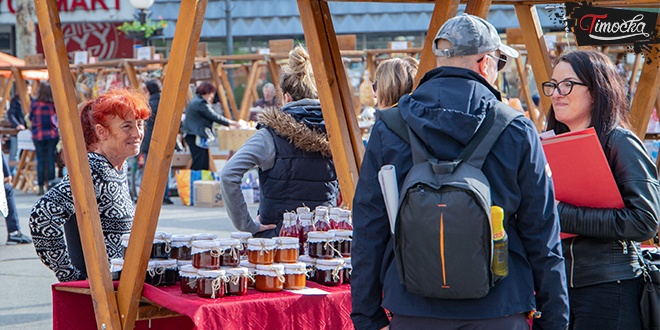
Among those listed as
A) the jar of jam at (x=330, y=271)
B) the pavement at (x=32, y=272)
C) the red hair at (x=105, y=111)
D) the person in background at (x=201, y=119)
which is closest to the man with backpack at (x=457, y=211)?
the jar of jam at (x=330, y=271)

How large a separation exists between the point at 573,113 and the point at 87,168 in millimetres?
2087

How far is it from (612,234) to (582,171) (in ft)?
0.88

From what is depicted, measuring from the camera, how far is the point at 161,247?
2941mm

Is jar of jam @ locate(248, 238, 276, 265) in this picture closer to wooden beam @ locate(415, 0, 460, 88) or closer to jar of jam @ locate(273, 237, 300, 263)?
jar of jam @ locate(273, 237, 300, 263)

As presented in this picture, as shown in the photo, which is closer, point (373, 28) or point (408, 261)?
point (408, 261)

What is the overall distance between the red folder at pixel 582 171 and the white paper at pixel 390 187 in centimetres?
100

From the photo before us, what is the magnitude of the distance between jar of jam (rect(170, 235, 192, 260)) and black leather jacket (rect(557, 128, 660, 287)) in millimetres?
1580

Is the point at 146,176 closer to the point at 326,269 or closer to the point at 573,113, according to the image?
the point at 326,269

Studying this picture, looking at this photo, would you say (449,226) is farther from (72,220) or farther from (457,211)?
(72,220)

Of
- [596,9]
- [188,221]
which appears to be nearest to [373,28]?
[188,221]

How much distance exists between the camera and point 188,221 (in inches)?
352

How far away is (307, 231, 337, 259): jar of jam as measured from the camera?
3.00 metres

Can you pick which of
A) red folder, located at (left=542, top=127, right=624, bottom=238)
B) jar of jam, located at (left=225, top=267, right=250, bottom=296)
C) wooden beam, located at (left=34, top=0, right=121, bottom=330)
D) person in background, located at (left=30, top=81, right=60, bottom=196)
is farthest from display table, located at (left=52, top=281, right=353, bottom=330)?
person in background, located at (left=30, top=81, right=60, bottom=196)

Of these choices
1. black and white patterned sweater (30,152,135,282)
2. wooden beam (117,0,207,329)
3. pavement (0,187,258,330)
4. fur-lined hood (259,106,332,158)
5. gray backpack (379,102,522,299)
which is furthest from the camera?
pavement (0,187,258,330)
